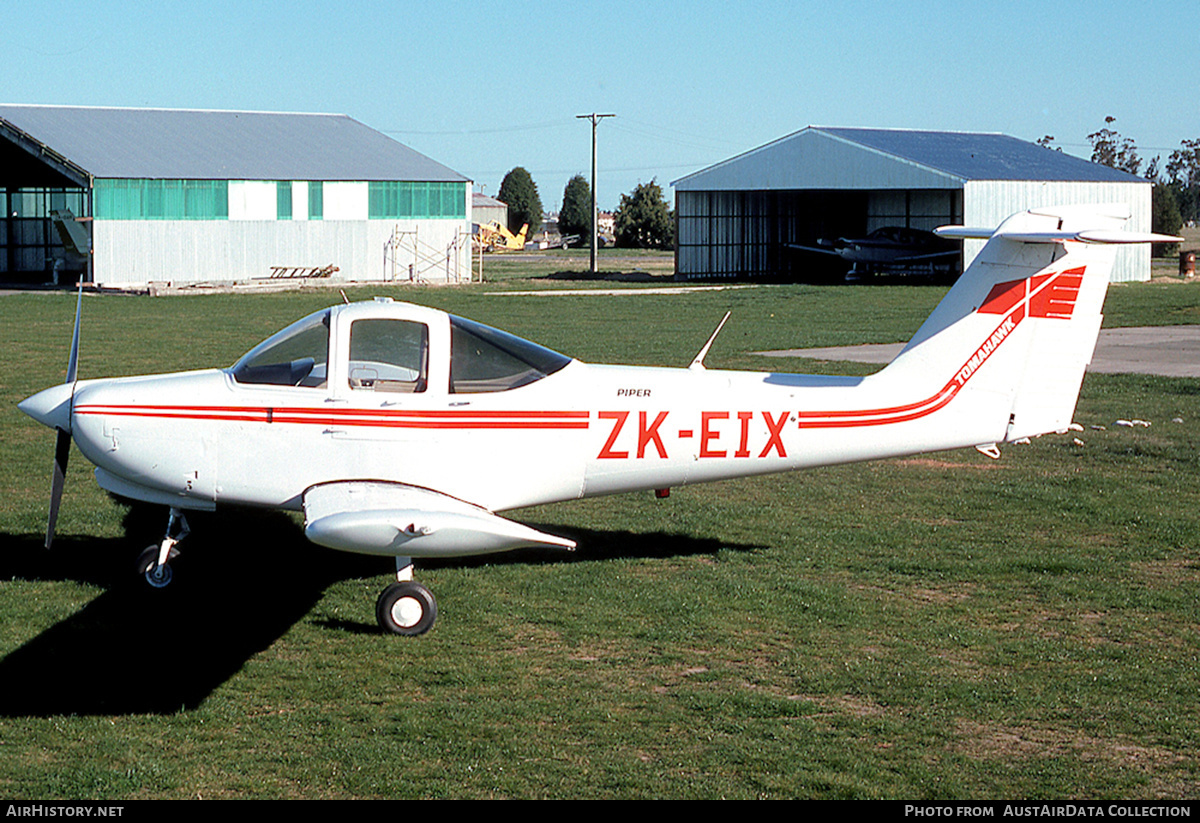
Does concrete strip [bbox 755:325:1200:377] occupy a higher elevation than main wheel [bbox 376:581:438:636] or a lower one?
higher

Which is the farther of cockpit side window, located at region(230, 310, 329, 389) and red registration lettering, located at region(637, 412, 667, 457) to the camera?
red registration lettering, located at region(637, 412, 667, 457)

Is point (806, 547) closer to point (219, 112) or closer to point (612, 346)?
point (612, 346)

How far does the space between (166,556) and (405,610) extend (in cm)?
204

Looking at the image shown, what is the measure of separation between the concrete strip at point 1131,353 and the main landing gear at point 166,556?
599 inches

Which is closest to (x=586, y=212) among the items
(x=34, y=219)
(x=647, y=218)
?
(x=647, y=218)

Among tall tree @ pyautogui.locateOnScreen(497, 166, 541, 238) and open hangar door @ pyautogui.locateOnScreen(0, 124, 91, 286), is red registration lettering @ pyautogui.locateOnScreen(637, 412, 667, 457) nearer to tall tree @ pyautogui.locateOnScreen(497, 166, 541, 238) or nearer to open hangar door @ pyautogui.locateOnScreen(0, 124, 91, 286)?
open hangar door @ pyautogui.locateOnScreen(0, 124, 91, 286)

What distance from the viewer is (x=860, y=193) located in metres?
62.1

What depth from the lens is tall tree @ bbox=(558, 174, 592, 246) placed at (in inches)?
4852

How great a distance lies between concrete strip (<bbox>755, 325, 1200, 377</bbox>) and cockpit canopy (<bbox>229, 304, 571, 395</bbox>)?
1455 cm

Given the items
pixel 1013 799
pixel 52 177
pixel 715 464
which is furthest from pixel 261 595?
pixel 52 177

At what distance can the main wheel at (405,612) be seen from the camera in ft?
26.3

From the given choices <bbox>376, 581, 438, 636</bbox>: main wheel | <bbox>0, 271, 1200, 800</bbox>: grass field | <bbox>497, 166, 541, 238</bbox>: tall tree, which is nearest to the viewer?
<bbox>0, 271, 1200, 800</bbox>: grass field

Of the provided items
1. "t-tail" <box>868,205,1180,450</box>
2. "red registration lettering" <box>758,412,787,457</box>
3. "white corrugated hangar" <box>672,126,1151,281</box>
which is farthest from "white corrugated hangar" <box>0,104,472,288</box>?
"t-tail" <box>868,205,1180,450</box>

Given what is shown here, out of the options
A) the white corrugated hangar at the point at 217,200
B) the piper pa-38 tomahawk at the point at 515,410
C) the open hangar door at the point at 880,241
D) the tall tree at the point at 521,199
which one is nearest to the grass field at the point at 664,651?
the piper pa-38 tomahawk at the point at 515,410
